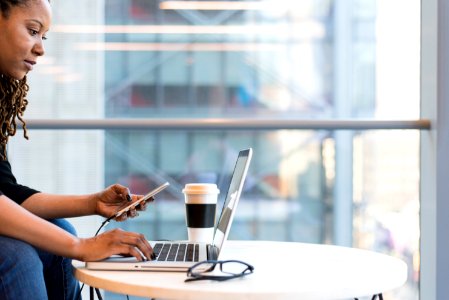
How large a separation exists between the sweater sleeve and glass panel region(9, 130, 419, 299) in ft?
3.72

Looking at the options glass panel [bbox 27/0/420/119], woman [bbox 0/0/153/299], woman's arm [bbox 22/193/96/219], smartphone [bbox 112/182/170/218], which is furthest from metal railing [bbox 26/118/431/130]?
glass panel [bbox 27/0/420/119]

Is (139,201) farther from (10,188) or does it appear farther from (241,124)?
(241,124)

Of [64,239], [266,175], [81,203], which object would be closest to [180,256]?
[64,239]

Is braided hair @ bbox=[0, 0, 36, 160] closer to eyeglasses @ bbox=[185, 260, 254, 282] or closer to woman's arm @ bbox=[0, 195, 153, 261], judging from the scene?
woman's arm @ bbox=[0, 195, 153, 261]

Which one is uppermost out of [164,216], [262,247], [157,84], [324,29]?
[324,29]

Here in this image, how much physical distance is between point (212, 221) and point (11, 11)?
19.0 inches

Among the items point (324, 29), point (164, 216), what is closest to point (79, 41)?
point (164, 216)

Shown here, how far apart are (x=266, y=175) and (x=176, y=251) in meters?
2.37

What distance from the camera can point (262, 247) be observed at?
122 cm

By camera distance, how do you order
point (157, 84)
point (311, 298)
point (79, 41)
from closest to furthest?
1. point (311, 298)
2. point (79, 41)
3. point (157, 84)

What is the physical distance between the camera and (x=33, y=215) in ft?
3.41

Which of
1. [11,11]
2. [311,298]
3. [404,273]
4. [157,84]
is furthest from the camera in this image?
[157,84]

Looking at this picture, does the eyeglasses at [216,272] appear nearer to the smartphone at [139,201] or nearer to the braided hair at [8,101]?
the smartphone at [139,201]

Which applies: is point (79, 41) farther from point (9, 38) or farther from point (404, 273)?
point (404, 273)
